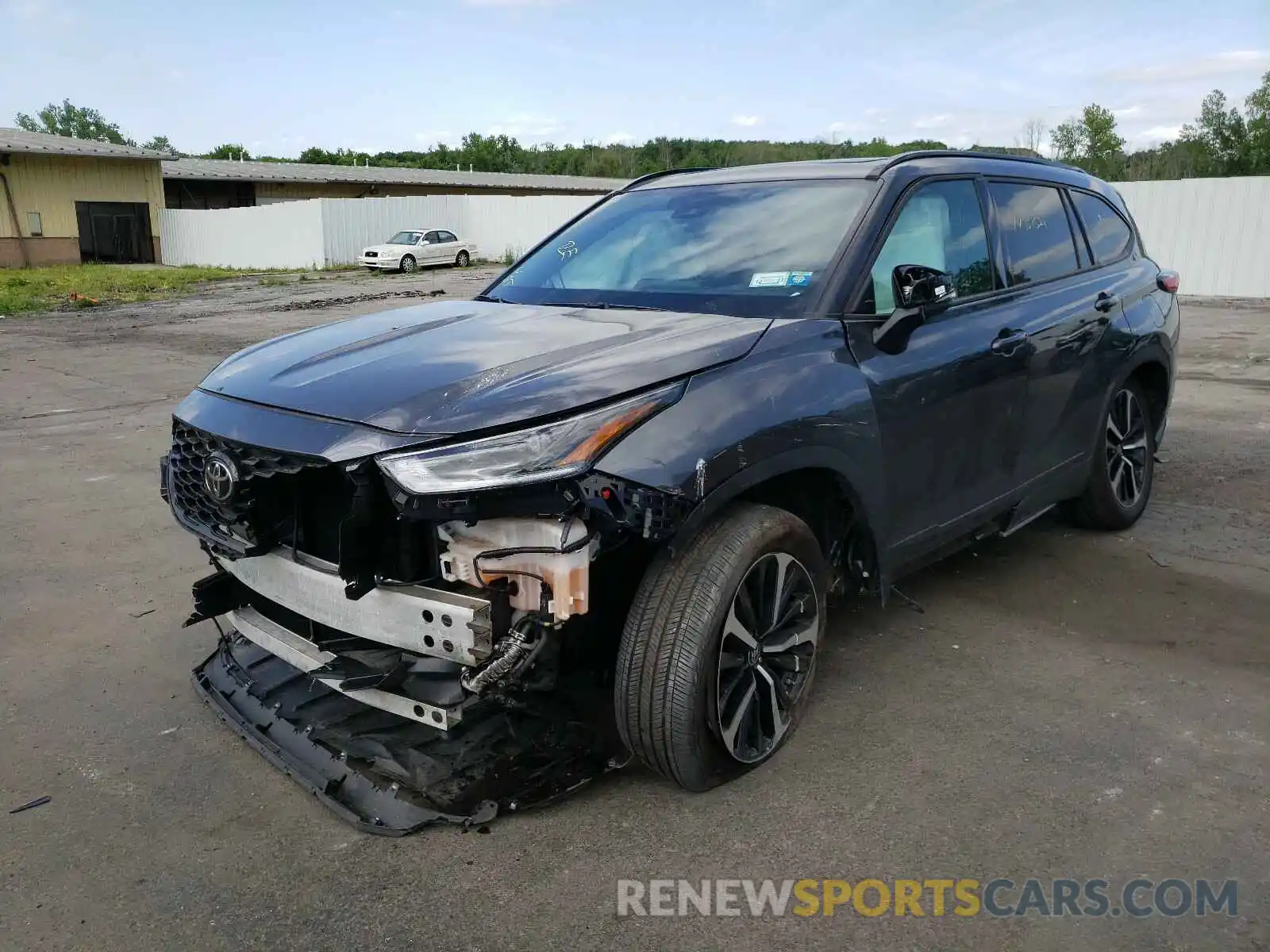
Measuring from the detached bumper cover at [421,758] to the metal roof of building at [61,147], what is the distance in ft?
123

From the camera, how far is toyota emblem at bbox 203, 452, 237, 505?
113 inches

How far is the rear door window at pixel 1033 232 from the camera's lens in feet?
13.8

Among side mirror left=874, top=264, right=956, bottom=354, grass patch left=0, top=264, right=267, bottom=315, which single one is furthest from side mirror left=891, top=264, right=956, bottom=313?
grass patch left=0, top=264, right=267, bottom=315

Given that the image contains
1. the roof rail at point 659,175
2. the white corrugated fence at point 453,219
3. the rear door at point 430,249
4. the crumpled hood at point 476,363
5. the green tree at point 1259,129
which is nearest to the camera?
the crumpled hood at point 476,363

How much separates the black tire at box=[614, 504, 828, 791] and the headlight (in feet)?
1.35

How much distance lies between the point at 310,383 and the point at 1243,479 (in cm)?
583

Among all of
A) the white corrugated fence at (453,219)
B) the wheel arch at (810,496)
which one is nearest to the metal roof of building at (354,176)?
the white corrugated fence at (453,219)

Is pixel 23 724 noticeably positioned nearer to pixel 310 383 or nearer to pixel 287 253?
pixel 310 383

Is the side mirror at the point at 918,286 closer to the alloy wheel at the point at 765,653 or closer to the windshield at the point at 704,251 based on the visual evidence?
the windshield at the point at 704,251

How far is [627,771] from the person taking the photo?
3076mm

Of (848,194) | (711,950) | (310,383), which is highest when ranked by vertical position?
(848,194)

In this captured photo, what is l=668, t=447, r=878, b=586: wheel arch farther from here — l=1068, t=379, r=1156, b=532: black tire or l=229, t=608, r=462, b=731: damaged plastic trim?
l=1068, t=379, r=1156, b=532: black tire

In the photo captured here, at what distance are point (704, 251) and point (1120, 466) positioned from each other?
2730 mm

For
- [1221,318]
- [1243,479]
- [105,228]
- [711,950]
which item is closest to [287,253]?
[105,228]
